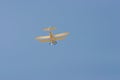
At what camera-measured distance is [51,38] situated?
4963 inches

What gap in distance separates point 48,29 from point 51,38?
3408 millimetres

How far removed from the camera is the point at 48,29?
413 feet

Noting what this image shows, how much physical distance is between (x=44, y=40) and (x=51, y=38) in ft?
9.49

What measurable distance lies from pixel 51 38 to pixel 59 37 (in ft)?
10.1

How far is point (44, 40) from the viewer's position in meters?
127

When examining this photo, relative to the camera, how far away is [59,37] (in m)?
127

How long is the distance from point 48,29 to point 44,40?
4438mm

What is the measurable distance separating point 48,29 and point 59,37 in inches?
199

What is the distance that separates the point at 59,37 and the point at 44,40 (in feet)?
18.2
